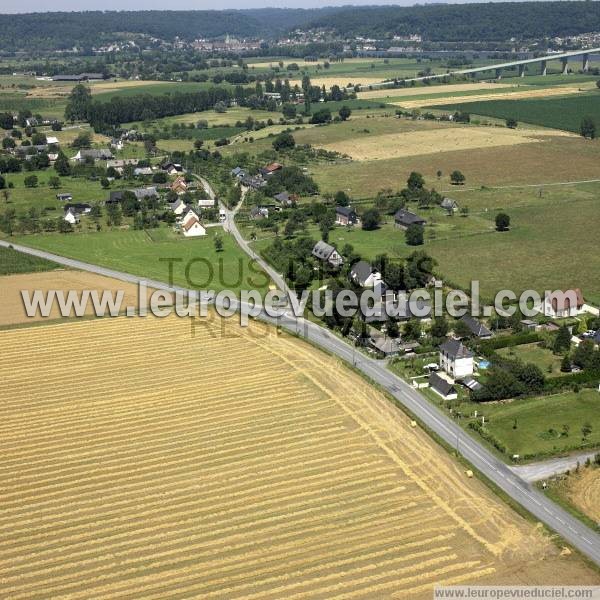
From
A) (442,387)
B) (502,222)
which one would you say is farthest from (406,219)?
(442,387)

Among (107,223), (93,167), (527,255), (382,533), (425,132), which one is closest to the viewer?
(382,533)

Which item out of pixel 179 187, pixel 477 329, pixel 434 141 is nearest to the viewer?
pixel 477 329

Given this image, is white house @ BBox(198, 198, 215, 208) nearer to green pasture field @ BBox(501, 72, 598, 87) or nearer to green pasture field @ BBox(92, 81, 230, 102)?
green pasture field @ BBox(92, 81, 230, 102)

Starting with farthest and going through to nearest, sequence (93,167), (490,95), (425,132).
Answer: (490,95)
(425,132)
(93,167)

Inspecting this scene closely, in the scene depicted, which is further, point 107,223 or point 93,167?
point 93,167

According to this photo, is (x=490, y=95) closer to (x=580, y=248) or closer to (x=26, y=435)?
(x=580, y=248)

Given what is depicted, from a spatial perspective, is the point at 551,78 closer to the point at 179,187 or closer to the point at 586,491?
the point at 179,187

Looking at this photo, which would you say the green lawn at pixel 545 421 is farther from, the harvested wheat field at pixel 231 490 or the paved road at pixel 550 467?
the harvested wheat field at pixel 231 490

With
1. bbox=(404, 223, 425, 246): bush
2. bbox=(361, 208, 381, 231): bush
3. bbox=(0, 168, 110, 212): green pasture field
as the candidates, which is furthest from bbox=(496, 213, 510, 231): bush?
bbox=(0, 168, 110, 212): green pasture field

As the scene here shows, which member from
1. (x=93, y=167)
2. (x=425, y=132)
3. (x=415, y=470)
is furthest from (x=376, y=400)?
(x=425, y=132)
